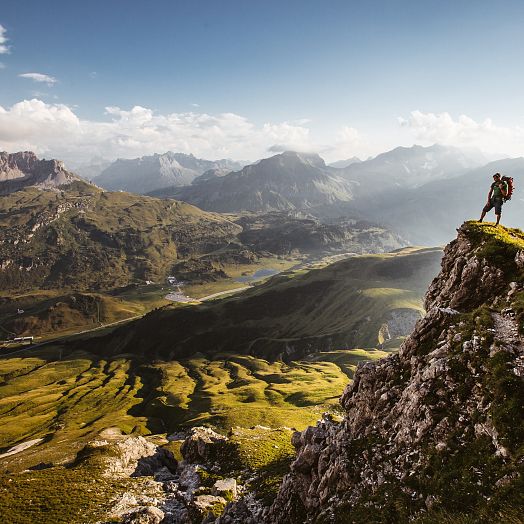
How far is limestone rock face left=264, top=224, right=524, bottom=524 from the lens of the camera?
71.0ft

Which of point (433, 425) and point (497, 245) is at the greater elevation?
point (497, 245)

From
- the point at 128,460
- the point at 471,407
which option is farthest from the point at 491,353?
the point at 128,460

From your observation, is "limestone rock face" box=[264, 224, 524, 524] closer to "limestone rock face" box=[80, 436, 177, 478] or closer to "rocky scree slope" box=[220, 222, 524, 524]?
"rocky scree slope" box=[220, 222, 524, 524]

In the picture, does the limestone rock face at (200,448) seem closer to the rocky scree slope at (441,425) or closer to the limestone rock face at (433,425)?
the rocky scree slope at (441,425)

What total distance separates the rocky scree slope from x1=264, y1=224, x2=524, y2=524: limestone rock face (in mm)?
82

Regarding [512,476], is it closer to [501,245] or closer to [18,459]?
[501,245]

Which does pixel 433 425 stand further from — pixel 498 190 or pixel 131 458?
pixel 131 458

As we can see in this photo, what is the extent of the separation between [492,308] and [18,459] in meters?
108

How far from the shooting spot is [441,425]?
2536 cm

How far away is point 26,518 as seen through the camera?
52062mm

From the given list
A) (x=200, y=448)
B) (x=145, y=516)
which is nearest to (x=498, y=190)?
(x=145, y=516)

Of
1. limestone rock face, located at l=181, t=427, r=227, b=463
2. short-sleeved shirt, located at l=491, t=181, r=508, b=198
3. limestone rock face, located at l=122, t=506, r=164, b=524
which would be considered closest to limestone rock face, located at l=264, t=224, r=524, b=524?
short-sleeved shirt, located at l=491, t=181, r=508, b=198

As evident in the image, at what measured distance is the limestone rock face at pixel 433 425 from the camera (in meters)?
21.6

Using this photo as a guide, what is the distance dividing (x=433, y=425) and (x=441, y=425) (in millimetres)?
733
